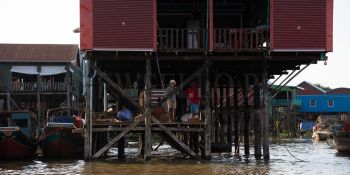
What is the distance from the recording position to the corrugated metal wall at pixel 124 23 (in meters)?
18.5

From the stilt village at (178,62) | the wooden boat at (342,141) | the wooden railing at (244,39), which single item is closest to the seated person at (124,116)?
the stilt village at (178,62)

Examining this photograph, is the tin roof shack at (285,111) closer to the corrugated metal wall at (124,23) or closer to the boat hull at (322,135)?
the boat hull at (322,135)

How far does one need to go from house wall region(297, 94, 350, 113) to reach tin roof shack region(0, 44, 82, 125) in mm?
25203

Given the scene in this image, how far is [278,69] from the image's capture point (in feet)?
74.5

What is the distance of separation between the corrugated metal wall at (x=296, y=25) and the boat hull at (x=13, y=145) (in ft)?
33.7

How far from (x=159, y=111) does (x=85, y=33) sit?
376 cm

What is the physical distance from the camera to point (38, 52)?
129ft

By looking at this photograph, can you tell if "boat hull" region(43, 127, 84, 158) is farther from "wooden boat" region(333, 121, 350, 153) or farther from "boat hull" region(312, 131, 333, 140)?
"boat hull" region(312, 131, 333, 140)

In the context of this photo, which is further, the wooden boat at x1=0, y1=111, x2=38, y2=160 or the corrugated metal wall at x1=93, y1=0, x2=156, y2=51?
the wooden boat at x1=0, y1=111, x2=38, y2=160

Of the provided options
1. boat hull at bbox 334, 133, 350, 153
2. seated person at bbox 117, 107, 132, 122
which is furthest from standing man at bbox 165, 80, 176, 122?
boat hull at bbox 334, 133, 350, 153

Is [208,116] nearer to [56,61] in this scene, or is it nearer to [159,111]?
[159,111]

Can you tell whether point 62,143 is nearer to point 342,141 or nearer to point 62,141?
point 62,141

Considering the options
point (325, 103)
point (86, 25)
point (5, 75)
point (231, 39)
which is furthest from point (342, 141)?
point (325, 103)

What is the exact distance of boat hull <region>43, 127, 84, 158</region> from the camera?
70.9 feet
